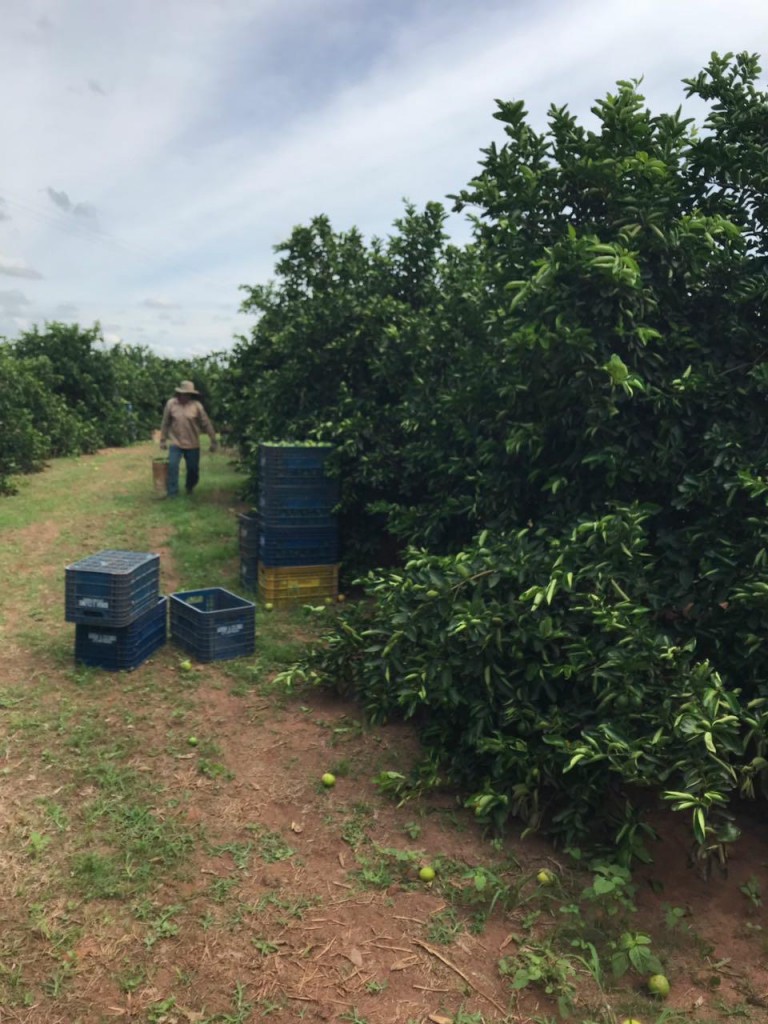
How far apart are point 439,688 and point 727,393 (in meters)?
2.22

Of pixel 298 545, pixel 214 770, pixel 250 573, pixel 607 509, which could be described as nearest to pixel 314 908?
pixel 214 770

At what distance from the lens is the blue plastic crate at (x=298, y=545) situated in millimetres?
7109

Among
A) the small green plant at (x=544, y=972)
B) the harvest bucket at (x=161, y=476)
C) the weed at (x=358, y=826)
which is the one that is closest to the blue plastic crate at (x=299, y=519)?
the weed at (x=358, y=826)

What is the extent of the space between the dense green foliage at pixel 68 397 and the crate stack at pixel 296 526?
6.60 metres

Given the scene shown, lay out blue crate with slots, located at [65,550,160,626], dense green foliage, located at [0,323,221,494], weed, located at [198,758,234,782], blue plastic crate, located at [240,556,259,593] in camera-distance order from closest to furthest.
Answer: weed, located at [198,758,234,782]
blue crate with slots, located at [65,550,160,626]
blue plastic crate, located at [240,556,259,593]
dense green foliage, located at [0,323,221,494]

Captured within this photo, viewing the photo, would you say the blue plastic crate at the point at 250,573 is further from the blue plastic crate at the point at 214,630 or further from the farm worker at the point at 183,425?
the farm worker at the point at 183,425

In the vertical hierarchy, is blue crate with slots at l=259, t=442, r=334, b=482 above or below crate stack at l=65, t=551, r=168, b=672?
above

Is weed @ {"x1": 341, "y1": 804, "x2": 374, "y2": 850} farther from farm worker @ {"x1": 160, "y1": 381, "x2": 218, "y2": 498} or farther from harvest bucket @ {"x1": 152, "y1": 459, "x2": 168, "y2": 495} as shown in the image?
harvest bucket @ {"x1": 152, "y1": 459, "x2": 168, "y2": 495}

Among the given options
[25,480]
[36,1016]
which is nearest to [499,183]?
[36,1016]

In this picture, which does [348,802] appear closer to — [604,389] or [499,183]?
[604,389]

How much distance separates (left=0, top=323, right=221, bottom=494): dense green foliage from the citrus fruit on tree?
38.9 ft

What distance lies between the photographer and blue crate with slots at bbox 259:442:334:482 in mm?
7066

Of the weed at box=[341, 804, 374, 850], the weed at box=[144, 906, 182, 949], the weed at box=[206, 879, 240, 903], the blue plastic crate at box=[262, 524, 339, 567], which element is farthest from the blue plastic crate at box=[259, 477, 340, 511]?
the weed at box=[144, 906, 182, 949]

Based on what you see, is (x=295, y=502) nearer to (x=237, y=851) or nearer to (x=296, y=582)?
(x=296, y=582)
